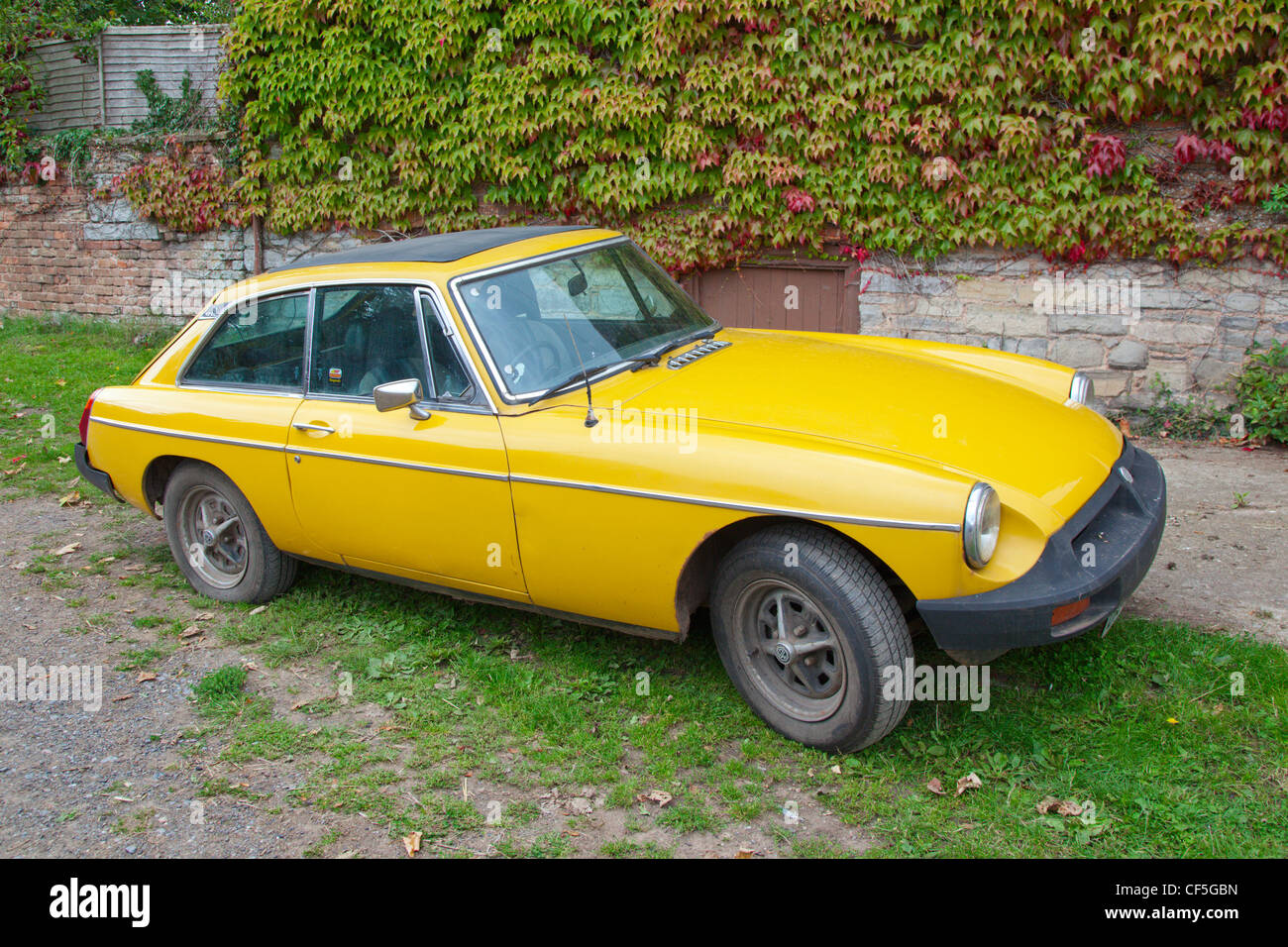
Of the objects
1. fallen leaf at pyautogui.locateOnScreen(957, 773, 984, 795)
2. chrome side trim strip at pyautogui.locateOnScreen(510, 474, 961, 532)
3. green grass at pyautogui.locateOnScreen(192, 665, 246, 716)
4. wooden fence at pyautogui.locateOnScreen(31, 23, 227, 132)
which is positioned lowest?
fallen leaf at pyautogui.locateOnScreen(957, 773, 984, 795)

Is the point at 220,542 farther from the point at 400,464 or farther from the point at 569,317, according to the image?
the point at 569,317

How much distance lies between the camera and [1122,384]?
7.56 metres

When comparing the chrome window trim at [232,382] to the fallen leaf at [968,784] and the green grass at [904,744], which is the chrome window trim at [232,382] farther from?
the fallen leaf at [968,784]

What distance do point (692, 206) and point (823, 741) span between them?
6.01 m

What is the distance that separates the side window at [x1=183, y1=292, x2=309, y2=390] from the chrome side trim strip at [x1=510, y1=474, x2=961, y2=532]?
1496 millimetres

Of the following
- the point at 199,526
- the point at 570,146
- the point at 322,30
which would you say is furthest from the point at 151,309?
the point at 199,526

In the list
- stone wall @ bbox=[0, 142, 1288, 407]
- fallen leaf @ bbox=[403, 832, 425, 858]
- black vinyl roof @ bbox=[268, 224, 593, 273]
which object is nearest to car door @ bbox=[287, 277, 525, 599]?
black vinyl roof @ bbox=[268, 224, 593, 273]

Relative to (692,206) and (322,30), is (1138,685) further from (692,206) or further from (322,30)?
(322,30)

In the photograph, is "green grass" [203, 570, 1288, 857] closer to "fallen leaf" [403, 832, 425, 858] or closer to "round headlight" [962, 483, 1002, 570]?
"fallen leaf" [403, 832, 425, 858]

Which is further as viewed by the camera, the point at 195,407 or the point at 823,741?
the point at 195,407

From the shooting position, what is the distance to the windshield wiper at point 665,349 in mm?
4297

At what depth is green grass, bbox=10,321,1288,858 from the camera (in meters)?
3.22

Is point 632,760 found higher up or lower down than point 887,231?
lower down

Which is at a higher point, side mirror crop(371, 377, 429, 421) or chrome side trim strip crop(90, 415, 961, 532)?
side mirror crop(371, 377, 429, 421)
